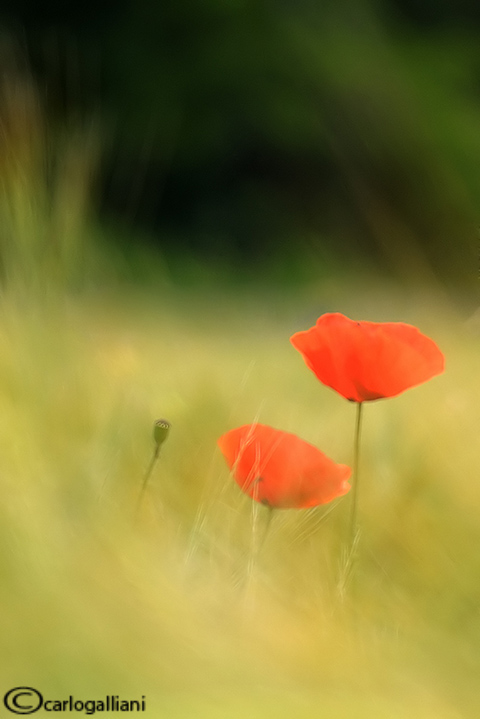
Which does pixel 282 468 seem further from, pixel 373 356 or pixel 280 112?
pixel 280 112

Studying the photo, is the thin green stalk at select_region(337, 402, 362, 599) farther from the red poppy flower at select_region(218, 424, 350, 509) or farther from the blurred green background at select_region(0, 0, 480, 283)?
the blurred green background at select_region(0, 0, 480, 283)

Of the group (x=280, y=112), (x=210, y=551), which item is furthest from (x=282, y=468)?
(x=280, y=112)

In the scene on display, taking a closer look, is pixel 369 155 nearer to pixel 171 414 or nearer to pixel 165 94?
pixel 165 94

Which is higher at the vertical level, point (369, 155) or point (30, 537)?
point (369, 155)

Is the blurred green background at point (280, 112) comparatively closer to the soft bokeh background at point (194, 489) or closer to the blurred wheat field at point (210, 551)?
the soft bokeh background at point (194, 489)

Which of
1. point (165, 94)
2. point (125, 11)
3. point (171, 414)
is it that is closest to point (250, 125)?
→ point (165, 94)

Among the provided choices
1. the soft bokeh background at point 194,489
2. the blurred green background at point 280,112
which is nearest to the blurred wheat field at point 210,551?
the soft bokeh background at point 194,489

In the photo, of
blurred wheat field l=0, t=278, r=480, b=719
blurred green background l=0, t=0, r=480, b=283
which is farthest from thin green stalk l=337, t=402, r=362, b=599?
blurred green background l=0, t=0, r=480, b=283
